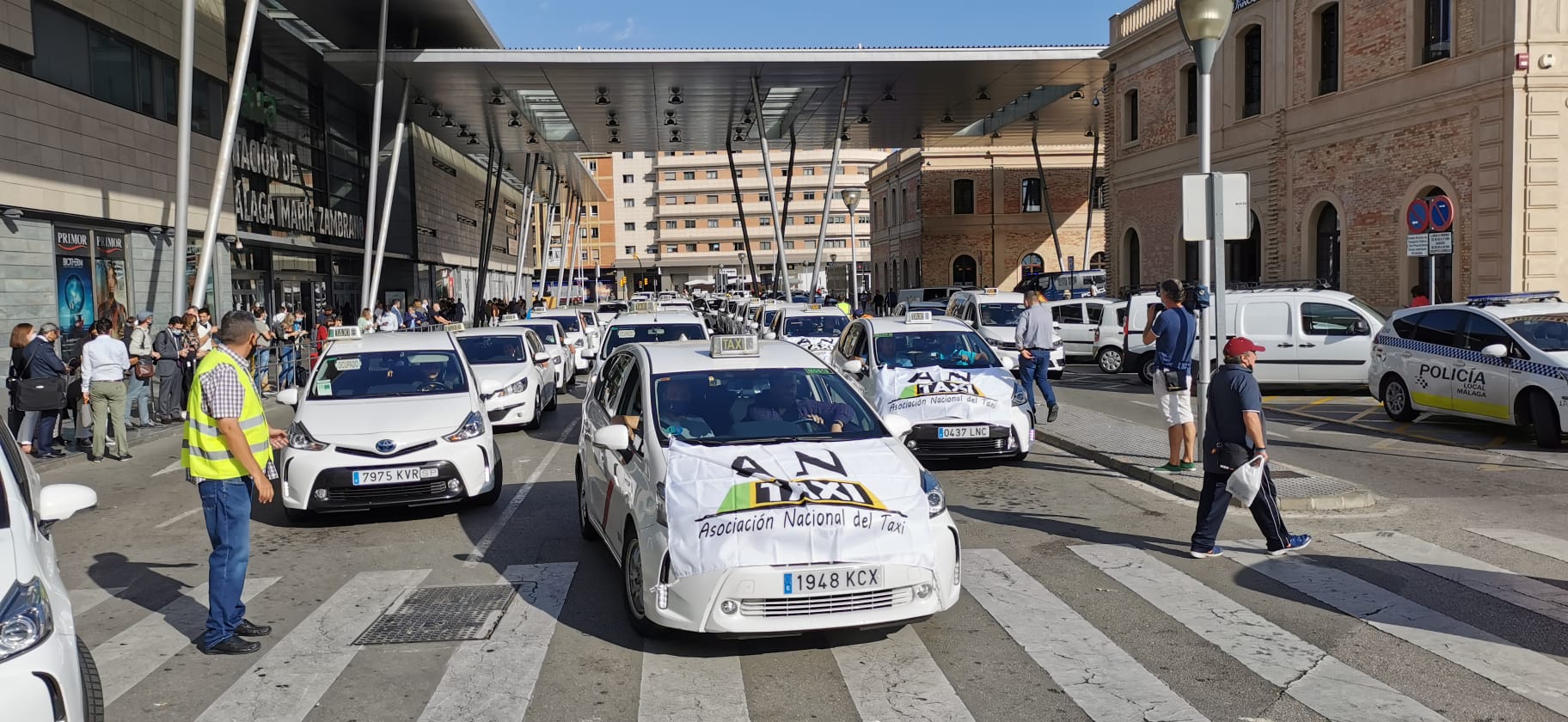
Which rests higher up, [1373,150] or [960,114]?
[960,114]

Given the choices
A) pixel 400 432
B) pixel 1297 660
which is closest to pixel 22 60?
pixel 400 432

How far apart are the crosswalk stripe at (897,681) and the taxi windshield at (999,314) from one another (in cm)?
1912

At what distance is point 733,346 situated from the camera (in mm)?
7672

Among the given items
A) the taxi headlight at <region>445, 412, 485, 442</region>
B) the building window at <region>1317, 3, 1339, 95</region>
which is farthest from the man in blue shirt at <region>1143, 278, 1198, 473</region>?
the building window at <region>1317, 3, 1339, 95</region>

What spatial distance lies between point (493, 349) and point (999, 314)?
11919 mm

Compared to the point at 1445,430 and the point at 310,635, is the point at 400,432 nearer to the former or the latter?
the point at 310,635

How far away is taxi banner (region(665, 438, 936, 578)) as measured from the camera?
5586 mm

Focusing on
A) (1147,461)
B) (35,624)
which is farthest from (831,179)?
(35,624)

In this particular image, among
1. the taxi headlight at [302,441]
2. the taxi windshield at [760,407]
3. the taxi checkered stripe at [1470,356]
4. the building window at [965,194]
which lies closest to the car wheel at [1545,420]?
the taxi checkered stripe at [1470,356]

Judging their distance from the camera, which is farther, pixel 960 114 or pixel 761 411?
pixel 960 114

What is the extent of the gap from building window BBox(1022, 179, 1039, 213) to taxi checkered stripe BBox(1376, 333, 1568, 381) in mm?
46204

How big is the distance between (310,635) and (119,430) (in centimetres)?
974

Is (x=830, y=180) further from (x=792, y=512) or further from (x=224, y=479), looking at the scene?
(x=792, y=512)

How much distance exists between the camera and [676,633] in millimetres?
6129
